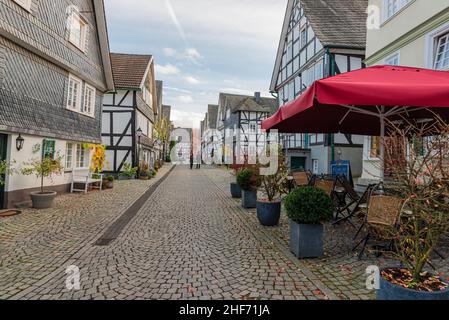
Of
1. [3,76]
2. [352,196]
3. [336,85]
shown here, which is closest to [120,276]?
[336,85]

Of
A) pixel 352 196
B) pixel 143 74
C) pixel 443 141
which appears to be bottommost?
pixel 352 196

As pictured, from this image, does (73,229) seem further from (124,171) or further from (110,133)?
(110,133)

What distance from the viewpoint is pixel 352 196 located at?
216 inches

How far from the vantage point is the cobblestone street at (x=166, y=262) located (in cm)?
309

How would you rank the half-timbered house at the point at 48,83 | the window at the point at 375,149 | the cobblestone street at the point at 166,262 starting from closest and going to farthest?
the cobblestone street at the point at 166,262
the window at the point at 375,149
the half-timbered house at the point at 48,83

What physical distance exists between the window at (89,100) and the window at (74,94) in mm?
692

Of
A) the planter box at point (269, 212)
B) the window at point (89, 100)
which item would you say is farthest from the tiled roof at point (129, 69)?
the planter box at point (269, 212)

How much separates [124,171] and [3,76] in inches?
381

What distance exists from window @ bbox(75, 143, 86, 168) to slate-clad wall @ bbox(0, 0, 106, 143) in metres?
0.63

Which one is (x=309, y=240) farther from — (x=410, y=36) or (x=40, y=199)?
(x=410, y=36)

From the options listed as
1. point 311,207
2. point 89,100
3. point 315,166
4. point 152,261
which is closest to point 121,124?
point 89,100

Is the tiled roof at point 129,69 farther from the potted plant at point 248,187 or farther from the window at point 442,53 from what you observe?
the window at point 442,53

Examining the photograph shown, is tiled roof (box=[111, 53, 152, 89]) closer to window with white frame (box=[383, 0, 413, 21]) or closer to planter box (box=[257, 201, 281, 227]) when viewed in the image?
window with white frame (box=[383, 0, 413, 21])
